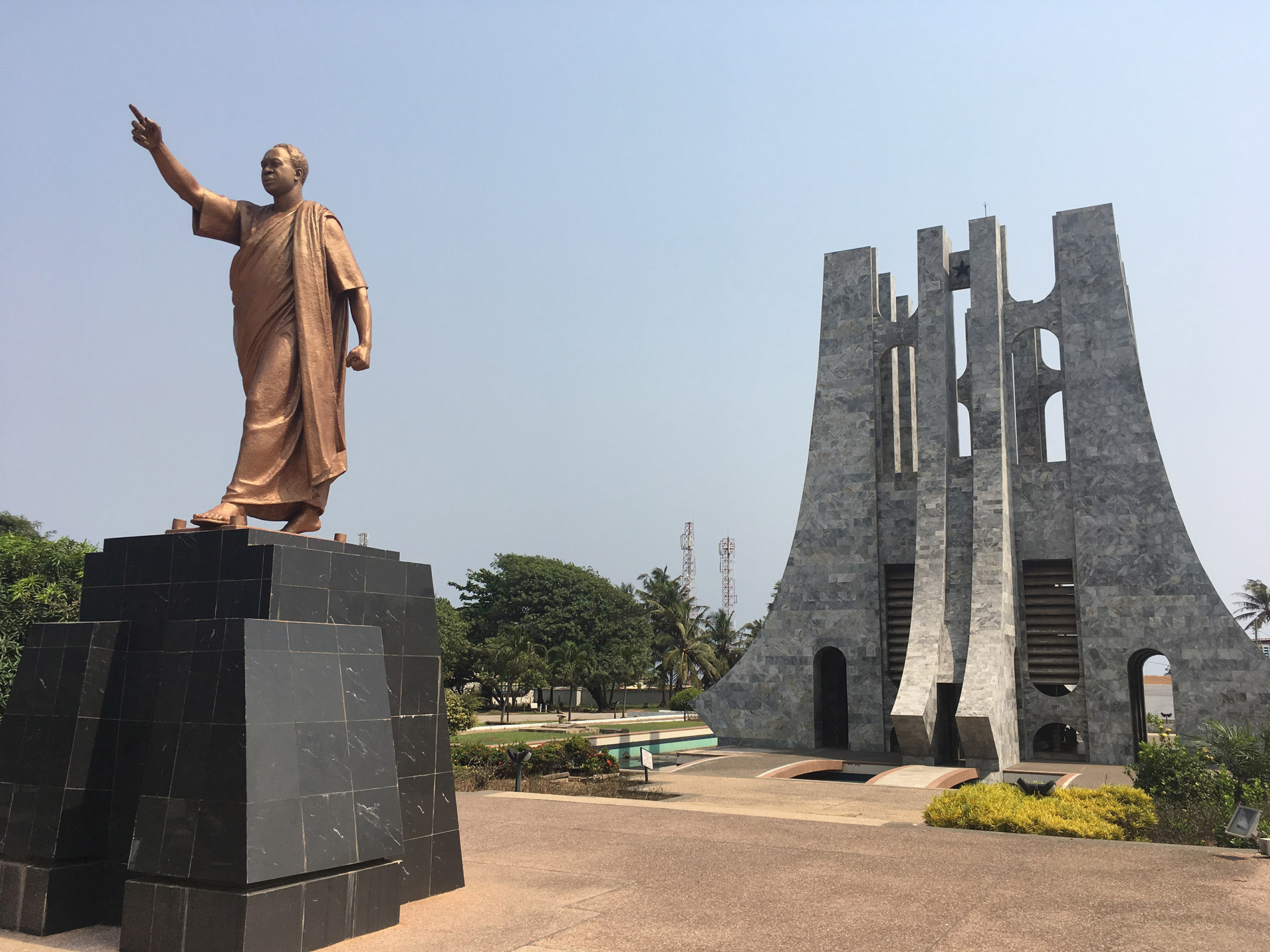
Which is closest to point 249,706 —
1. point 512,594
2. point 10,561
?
point 10,561

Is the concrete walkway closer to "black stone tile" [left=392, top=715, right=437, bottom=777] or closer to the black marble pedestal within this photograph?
the black marble pedestal

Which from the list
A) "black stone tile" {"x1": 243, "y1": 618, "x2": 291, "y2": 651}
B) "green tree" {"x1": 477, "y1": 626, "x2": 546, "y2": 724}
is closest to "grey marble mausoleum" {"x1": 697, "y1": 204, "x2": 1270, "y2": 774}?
"black stone tile" {"x1": 243, "y1": 618, "x2": 291, "y2": 651}

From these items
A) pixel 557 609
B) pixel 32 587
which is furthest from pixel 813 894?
pixel 557 609

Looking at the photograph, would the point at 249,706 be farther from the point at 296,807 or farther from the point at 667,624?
the point at 667,624

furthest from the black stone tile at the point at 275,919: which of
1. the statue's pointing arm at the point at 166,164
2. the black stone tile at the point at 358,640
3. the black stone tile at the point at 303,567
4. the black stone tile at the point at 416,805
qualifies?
the statue's pointing arm at the point at 166,164

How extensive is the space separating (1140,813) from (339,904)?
33.3ft

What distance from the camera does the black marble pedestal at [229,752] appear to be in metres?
6.10

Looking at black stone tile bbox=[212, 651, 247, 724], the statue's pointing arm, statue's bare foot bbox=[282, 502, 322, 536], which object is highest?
the statue's pointing arm

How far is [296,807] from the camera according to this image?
633 cm

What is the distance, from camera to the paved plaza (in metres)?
6.60

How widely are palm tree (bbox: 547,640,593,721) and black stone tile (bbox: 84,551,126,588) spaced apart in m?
42.4

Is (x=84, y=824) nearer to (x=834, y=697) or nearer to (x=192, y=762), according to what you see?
(x=192, y=762)

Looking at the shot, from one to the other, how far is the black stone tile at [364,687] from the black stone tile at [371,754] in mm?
65

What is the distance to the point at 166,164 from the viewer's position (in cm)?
805
